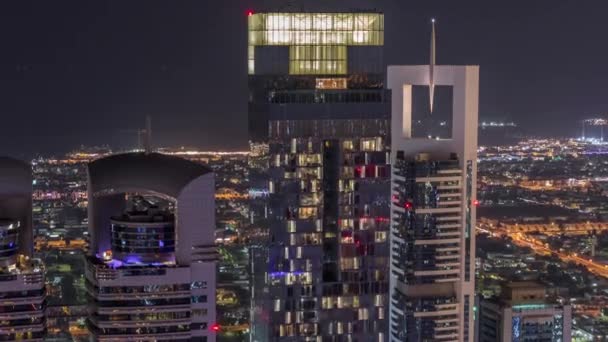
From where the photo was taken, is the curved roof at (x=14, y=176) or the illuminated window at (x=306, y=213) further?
the illuminated window at (x=306, y=213)

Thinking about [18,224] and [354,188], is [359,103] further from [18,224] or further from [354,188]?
[18,224]

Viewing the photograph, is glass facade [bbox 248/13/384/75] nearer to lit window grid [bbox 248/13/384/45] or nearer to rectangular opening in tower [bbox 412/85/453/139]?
lit window grid [bbox 248/13/384/45]

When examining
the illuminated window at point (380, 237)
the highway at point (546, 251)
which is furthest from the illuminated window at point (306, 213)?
the highway at point (546, 251)

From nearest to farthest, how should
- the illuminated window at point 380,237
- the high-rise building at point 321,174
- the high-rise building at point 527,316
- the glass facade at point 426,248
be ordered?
the high-rise building at point 321,174 → the illuminated window at point 380,237 → the glass facade at point 426,248 → the high-rise building at point 527,316

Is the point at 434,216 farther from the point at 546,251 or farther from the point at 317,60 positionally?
the point at 546,251

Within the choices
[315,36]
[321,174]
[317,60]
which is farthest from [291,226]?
[315,36]

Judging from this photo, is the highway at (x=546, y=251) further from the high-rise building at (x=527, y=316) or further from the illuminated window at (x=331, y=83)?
the illuminated window at (x=331, y=83)

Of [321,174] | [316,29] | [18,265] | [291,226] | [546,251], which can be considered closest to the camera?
[18,265]
